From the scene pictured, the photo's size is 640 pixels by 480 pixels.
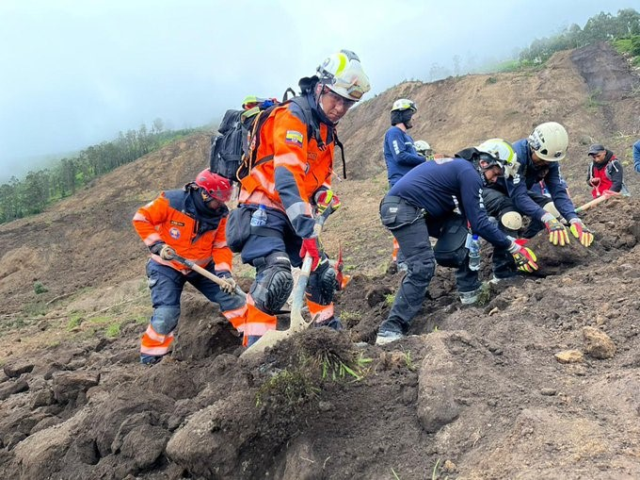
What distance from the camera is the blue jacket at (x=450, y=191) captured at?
450 cm

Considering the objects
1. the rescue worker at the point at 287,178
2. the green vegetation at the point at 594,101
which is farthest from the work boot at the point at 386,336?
the green vegetation at the point at 594,101

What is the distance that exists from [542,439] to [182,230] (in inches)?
164

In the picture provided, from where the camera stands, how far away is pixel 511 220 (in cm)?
568

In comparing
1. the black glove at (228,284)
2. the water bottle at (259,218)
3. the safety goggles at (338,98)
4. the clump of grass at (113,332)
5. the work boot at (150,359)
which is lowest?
the clump of grass at (113,332)

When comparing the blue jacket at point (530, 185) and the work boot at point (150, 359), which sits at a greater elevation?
A: the blue jacket at point (530, 185)

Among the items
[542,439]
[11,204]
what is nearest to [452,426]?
[542,439]

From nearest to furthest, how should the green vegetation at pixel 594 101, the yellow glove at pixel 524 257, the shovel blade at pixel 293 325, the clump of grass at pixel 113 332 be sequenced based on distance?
1. the shovel blade at pixel 293 325
2. the yellow glove at pixel 524 257
3. the clump of grass at pixel 113 332
4. the green vegetation at pixel 594 101

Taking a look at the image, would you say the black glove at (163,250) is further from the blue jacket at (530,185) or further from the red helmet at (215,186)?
the blue jacket at (530,185)

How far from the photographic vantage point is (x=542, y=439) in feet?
6.60

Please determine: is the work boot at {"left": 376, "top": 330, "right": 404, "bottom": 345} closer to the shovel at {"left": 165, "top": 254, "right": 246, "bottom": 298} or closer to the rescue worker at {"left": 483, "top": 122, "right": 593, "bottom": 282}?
the rescue worker at {"left": 483, "top": 122, "right": 593, "bottom": 282}

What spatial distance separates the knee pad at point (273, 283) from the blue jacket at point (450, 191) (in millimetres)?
1519

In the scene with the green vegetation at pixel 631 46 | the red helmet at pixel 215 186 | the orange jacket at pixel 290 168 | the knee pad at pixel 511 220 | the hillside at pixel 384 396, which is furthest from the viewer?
the green vegetation at pixel 631 46

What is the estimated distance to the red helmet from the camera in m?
5.18

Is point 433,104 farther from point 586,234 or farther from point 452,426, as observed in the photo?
point 452,426
